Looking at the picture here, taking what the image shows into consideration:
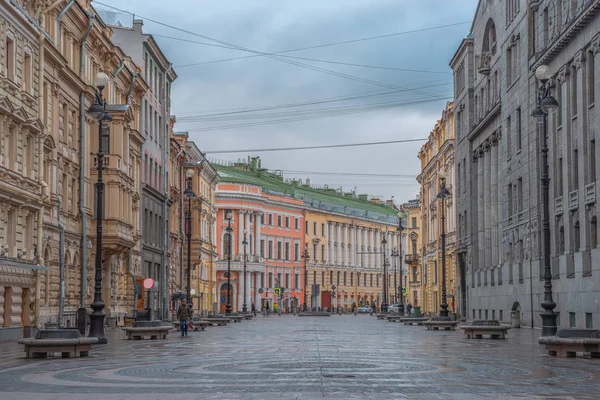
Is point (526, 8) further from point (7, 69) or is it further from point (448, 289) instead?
point (448, 289)

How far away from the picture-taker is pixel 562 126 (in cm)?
Result: 4294

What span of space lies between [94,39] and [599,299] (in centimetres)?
2611

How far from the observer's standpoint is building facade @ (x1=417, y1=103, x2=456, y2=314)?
84.9 metres

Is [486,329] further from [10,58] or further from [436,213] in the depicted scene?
[436,213]

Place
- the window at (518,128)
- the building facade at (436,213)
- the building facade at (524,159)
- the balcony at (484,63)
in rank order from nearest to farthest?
the building facade at (524,159) → the window at (518,128) → the balcony at (484,63) → the building facade at (436,213)

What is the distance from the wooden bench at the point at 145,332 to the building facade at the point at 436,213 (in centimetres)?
4010

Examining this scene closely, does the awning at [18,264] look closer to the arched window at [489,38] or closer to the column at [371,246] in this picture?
the arched window at [489,38]

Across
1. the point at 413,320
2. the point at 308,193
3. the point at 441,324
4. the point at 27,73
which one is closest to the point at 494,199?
the point at 413,320

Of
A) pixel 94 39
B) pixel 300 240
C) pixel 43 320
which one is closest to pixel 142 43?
pixel 94 39

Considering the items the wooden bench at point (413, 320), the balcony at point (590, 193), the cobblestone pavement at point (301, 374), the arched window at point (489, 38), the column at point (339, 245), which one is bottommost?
the wooden bench at point (413, 320)

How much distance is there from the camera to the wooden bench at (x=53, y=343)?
77.8ft

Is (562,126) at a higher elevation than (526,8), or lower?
lower

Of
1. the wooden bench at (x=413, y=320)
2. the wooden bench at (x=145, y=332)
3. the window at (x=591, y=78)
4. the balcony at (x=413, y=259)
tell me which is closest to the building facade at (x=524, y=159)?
the window at (x=591, y=78)

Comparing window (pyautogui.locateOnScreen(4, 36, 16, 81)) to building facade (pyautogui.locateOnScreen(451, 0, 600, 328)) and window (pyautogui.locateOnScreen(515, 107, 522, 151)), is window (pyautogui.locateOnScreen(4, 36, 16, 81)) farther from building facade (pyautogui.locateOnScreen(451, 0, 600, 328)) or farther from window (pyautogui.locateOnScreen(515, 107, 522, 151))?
window (pyautogui.locateOnScreen(515, 107, 522, 151))
